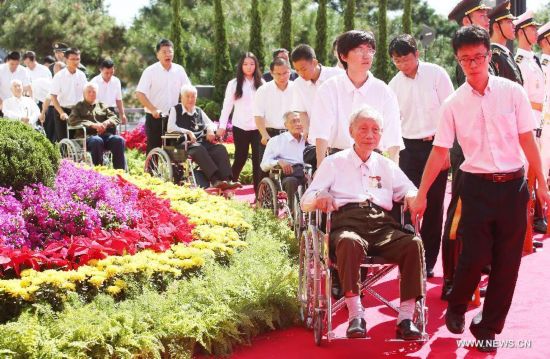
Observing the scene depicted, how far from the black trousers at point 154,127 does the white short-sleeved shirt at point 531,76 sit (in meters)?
4.40

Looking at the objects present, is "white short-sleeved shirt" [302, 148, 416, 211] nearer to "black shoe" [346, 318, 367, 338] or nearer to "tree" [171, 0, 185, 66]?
"black shoe" [346, 318, 367, 338]

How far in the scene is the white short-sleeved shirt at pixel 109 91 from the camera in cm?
1297

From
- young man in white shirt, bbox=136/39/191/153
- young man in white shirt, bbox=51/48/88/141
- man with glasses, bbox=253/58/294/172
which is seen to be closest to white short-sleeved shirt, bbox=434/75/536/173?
man with glasses, bbox=253/58/294/172

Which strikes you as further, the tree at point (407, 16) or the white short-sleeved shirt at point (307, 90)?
the tree at point (407, 16)

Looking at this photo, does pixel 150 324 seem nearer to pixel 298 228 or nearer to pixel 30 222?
pixel 30 222

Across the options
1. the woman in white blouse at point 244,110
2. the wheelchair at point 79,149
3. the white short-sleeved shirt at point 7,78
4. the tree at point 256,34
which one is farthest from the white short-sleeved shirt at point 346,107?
the tree at point 256,34

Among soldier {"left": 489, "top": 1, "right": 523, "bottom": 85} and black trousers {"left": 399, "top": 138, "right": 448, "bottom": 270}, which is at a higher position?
soldier {"left": 489, "top": 1, "right": 523, "bottom": 85}

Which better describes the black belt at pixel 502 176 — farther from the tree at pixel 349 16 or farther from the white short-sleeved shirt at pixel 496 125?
the tree at pixel 349 16

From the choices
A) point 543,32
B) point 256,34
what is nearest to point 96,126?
point 543,32

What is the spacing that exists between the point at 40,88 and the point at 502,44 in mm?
9998

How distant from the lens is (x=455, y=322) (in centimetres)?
498

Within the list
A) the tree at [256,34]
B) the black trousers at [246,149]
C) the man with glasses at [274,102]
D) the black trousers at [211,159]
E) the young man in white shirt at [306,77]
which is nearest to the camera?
the young man in white shirt at [306,77]

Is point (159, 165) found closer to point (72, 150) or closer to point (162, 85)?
point (162, 85)

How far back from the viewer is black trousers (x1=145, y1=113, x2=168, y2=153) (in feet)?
35.1
